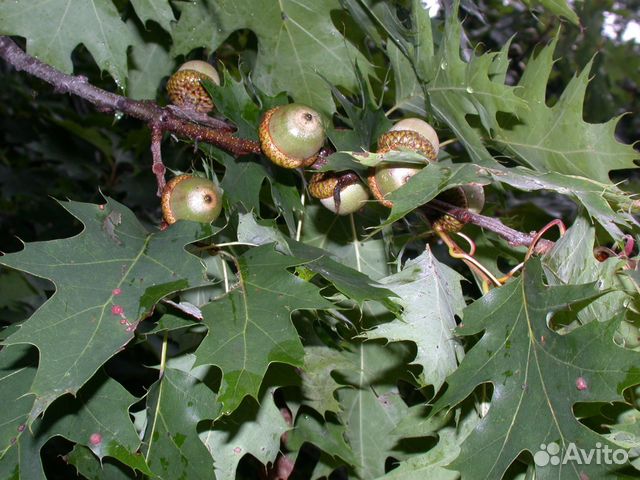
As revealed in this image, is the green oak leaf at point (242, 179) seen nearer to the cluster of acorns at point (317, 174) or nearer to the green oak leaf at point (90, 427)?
the cluster of acorns at point (317, 174)

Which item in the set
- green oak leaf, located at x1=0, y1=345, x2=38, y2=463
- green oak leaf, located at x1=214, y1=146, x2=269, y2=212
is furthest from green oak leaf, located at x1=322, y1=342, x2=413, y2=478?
green oak leaf, located at x1=0, y1=345, x2=38, y2=463

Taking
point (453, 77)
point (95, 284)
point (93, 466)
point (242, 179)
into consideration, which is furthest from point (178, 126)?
point (93, 466)

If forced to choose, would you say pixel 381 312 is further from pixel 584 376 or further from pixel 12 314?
pixel 12 314

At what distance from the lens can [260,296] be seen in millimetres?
1223

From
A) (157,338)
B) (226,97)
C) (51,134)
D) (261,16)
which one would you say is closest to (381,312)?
(226,97)

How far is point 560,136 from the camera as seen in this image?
140 cm

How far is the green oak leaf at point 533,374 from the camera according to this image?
1130 mm

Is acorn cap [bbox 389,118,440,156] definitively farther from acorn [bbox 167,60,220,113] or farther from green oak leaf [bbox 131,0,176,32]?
green oak leaf [bbox 131,0,176,32]

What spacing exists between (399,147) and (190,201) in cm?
40

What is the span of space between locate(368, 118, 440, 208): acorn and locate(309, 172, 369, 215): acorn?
0.05 m

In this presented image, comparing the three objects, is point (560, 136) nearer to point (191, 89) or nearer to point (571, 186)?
point (571, 186)

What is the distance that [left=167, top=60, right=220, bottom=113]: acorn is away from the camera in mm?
1497

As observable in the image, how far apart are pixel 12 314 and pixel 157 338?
52cm

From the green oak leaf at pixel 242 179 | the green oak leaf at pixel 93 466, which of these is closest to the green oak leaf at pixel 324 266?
the green oak leaf at pixel 242 179
